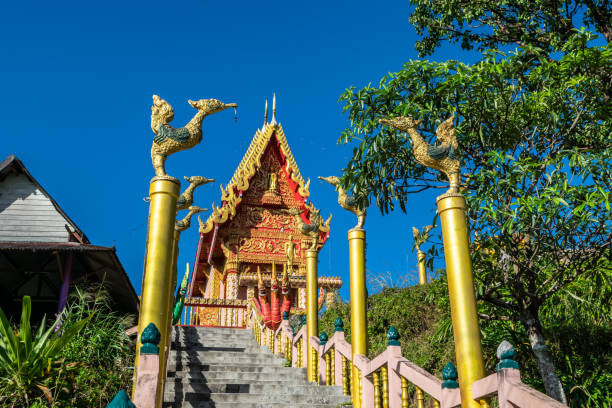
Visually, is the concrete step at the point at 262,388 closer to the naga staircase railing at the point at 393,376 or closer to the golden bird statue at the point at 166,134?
the naga staircase railing at the point at 393,376

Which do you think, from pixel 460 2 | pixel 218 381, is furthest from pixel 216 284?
pixel 460 2

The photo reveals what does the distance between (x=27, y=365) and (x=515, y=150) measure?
6.39 meters

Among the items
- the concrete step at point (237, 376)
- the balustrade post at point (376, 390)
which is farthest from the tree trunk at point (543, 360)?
the concrete step at point (237, 376)

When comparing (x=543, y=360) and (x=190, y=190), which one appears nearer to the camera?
(x=543, y=360)

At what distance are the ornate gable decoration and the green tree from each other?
13593 mm

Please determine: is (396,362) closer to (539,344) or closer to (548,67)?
(539,344)

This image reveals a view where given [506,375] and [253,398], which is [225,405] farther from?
[506,375]

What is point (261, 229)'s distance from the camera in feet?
69.2

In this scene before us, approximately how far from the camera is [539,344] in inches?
234

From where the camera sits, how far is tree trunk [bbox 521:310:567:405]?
569cm

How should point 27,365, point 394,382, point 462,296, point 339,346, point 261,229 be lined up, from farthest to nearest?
point 261,229 → point 339,346 → point 27,365 → point 394,382 → point 462,296

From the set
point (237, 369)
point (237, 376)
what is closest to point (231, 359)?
point (237, 369)

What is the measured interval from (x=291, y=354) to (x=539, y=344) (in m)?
5.05

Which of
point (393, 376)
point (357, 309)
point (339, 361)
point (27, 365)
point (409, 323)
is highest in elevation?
point (409, 323)
